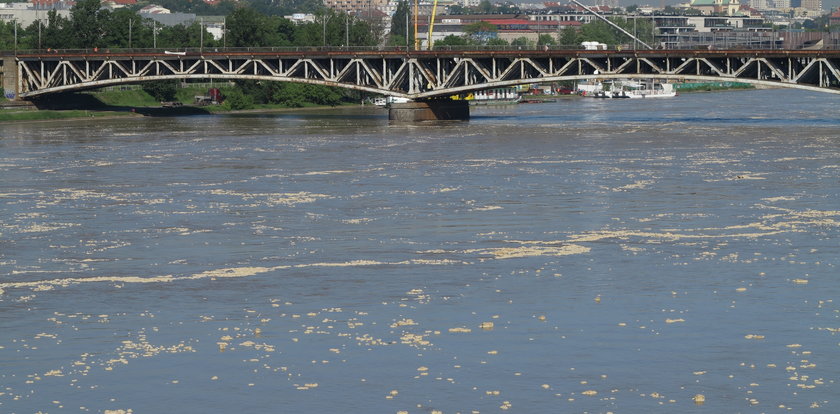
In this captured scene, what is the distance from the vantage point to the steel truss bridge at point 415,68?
102000mm

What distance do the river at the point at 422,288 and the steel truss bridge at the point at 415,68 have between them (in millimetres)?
38050

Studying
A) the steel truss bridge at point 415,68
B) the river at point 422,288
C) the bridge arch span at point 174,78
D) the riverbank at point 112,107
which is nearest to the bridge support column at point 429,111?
the steel truss bridge at point 415,68

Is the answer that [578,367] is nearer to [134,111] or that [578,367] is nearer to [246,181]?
[246,181]

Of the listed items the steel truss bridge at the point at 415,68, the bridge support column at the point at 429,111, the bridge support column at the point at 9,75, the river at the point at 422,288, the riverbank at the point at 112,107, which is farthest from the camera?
the bridge support column at the point at 9,75

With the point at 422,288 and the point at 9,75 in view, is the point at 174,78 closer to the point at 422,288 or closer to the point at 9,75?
the point at 9,75

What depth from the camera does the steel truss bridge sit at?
102000mm

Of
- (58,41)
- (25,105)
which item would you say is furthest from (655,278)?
(58,41)

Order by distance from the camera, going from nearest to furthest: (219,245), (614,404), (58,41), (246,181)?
(614,404) → (219,245) → (246,181) → (58,41)

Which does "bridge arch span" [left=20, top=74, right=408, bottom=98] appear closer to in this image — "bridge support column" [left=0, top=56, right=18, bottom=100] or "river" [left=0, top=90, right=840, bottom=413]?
"bridge support column" [left=0, top=56, right=18, bottom=100]

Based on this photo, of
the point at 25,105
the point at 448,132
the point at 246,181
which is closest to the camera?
the point at 246,181

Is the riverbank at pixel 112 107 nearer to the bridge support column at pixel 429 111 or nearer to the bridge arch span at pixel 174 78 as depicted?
the bridge arch span at pixel 174 78

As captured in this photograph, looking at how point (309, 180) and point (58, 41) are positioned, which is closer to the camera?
point (309, 180)

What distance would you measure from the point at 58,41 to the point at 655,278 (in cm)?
12372

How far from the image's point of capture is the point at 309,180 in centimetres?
5850
